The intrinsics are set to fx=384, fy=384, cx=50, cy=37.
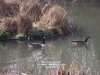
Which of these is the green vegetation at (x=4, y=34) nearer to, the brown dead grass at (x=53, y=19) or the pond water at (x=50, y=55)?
the pond water at (x=50, y=55)

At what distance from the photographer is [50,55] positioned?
26.4 m

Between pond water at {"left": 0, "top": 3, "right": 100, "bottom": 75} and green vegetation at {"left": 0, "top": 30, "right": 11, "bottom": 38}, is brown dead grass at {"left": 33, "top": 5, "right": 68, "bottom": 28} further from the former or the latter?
green vegetation at {"left": 0, "top": 30, "right": 11, "bottom": 38}

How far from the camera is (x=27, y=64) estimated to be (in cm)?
2358

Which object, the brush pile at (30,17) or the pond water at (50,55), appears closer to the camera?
the pond water at (50,55)

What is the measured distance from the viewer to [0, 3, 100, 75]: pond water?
22.8 metres

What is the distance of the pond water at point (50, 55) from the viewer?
74.8ft

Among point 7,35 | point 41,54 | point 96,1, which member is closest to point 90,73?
point 41,54

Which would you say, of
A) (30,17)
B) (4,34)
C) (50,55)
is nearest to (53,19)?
(30,17)

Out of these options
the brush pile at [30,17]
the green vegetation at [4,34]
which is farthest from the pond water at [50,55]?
the brush pile at [30,17]

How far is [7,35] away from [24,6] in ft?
14.6

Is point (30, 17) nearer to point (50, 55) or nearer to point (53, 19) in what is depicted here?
point (53, 19)

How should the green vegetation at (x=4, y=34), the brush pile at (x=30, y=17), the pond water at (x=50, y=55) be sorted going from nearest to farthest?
the pond water at (x=50, y=55), the green vegetation at (x=4, y=34), the brush pile at (x=30, y=17)

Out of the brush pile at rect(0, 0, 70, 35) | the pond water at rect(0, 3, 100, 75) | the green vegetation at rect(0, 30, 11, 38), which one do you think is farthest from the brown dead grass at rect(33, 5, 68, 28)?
the green vegetation at rect(0, 30, 11, 38)

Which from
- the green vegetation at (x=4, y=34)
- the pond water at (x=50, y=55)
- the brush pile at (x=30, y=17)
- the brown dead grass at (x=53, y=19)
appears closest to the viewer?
the pond water at (x=50, y=55)
